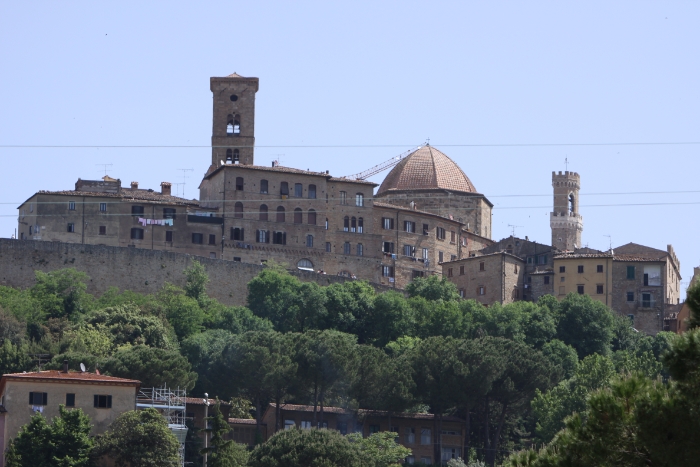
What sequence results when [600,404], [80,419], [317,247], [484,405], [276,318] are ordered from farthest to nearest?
[317,247] < [276,318] < [484,405] < [80,419] < [600,404]

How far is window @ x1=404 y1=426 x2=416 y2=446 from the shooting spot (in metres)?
61.4

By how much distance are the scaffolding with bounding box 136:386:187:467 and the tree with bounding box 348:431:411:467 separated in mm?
6611

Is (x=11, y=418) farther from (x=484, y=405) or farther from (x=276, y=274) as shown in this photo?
(x=276, y=274)

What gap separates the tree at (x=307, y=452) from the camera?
49.3 meters

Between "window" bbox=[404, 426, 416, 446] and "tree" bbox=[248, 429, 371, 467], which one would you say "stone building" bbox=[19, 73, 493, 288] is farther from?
"tree" bbox=[248, 429, 371, 467]

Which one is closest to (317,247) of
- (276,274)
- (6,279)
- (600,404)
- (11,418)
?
(276,274)

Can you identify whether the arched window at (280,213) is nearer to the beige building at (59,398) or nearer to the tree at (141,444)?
the beige building at (59,398)

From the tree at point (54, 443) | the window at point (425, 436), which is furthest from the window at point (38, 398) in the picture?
the window at point (425, 436)

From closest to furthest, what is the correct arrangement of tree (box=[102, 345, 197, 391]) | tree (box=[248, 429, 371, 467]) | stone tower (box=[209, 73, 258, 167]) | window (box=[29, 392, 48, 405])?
tree (box=[248, 429, 371, 467]) → window (box=[29, 392, 48, 405]) → tree (box=[102, 345, 197, 391]) → stone tower (box=[209, 73, 258, 167])

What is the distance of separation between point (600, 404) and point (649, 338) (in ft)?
196

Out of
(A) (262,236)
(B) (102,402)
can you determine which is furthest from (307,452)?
(A) (262,236)

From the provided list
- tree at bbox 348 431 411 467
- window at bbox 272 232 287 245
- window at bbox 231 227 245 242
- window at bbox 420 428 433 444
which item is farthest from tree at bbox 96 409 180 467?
window at bbox 272 232 287 245

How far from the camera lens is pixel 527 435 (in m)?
63.3

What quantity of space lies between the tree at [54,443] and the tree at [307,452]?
586 centimetres
